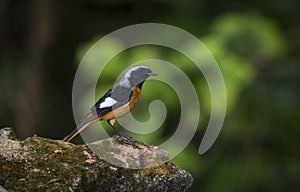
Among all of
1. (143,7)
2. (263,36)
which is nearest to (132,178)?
(263,36)

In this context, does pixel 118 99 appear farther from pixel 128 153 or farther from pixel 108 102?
pixel 128 153

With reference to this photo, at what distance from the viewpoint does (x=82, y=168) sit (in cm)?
351

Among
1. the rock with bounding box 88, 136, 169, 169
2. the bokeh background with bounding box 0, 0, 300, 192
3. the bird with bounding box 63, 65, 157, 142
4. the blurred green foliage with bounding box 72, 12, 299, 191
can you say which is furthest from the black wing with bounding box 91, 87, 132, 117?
the bokeh background with bounding box 0, 0, 300, 192

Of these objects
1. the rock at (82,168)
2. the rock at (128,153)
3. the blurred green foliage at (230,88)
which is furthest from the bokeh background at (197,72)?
the rock at (82,168)

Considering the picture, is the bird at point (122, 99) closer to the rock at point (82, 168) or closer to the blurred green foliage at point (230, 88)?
the rock at point (82, 168)

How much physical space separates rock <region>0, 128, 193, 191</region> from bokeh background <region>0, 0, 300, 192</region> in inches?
113

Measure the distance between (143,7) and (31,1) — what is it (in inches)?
58.6

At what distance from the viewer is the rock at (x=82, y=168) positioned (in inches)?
135

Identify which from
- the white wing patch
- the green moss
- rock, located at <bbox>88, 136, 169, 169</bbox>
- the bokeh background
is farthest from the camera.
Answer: the bokeh background

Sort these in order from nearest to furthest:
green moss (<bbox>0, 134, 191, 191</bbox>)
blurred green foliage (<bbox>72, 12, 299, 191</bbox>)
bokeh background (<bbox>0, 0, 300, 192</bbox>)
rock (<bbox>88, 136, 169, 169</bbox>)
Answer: green moss (<bbox>0, 134, 191, 191</bbox>), rock (<bbox>88, 136, 169, 169</bbox>), blurred green foliage (<bbox>72, 12, 299, 191</bbox>), bokeh background (<bbox>0, 0, 300, 192</bbox>)

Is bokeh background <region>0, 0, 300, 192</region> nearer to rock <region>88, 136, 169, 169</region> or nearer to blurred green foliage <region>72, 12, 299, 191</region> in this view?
blurred green foliage <region>72, 12, 299, 191</region>

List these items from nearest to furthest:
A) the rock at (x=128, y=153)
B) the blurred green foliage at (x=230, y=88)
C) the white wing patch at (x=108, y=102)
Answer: the rock at (x=128, y=153)
the white wing patch at (x=108, y=102)
the blurred green foliage at (x=230, y=88)

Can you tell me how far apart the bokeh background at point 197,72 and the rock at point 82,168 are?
286cm

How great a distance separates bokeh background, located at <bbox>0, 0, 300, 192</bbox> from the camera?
24.8 feet
